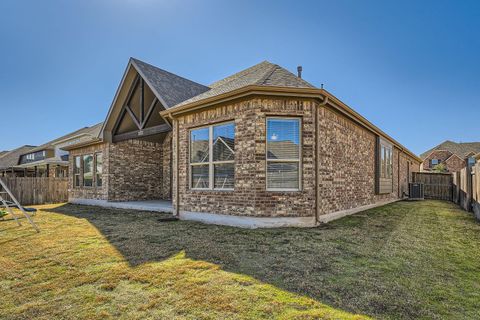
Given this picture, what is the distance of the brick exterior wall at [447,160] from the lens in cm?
3974

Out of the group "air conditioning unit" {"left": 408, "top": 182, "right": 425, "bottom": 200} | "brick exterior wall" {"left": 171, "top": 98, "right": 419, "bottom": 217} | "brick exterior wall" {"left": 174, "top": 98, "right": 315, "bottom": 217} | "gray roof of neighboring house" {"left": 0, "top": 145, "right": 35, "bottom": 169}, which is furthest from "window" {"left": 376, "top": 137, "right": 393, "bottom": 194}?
"gray roof of neighboring house" {"left": 0, "top": 145, "right": 35, "bottom": 169}

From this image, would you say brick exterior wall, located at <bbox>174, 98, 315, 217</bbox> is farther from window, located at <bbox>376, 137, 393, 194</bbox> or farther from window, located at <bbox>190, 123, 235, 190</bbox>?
window, located at <bbox>376, 137, 393, 194</bbox>

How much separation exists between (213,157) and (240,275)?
15.2 ft

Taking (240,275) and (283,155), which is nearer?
(240,275)

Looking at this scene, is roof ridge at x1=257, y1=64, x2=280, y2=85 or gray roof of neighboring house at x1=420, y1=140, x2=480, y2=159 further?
gray roof of neighboring house at x1=420, y1=140, x2=480, y2=159

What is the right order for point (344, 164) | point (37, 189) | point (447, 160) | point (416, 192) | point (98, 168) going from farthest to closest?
point (447, 160) → point (416, 192) → point (37, 189) → point (98, 168) → point (344, 164)

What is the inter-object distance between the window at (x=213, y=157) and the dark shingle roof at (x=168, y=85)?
7.39ft

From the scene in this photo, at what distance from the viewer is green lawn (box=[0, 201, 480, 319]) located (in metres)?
2.62

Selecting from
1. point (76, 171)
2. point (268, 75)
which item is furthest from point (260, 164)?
point (76, 171)

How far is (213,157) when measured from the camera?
7750mm

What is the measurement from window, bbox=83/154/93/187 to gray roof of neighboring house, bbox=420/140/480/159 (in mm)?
50864

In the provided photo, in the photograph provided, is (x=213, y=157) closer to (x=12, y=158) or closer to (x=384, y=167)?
(x=384, y=167)

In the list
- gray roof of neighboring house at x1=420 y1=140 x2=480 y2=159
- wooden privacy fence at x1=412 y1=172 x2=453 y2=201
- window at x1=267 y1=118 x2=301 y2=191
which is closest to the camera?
window at x1=267 y1=118 x2=301 y2=191

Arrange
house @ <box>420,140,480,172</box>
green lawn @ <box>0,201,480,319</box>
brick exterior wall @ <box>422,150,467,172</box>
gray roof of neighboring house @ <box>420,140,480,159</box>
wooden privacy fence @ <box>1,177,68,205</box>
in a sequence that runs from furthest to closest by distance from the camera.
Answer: gray roof of neighboring house @ <box>420,140,480,159</box> < house @ <box>420,140,480,172</box> < brick exterior wall @ <box>422,150,467,172</box> < wooden privacy fence @ <box>1,177,68,205</box> < green lawn @ <box>0,201,480,319</box>
